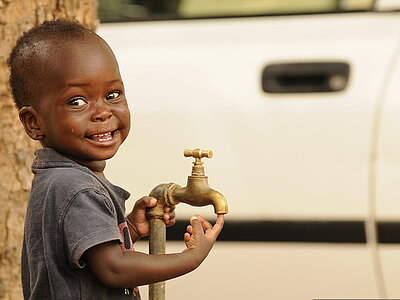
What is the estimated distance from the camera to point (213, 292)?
3.14m

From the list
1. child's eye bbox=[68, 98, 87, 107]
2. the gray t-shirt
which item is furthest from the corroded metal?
child's eye bbox=[68, 98, 87, 107]

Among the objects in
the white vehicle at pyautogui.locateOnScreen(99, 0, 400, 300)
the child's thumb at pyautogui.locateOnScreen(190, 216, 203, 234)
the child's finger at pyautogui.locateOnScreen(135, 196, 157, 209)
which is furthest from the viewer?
the white vehicle at pyautogui.locateOnScreen(99, 0, 400, 300)

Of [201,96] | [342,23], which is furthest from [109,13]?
[342,23]

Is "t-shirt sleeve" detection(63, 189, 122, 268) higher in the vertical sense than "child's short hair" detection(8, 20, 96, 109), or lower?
lower

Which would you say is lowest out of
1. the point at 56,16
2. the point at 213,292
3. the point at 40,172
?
the point at 213,292

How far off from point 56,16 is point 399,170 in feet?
3.67

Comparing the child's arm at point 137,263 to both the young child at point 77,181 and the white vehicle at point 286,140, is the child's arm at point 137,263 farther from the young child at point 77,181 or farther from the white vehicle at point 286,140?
the white vehicle at point 286,140

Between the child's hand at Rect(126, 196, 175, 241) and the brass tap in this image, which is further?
the child's hand at Rect(126, 196, 175, 241)

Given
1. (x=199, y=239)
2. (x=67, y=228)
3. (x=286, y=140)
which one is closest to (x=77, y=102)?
(x=67, y=228)

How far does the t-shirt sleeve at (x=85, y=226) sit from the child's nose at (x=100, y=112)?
14 cm

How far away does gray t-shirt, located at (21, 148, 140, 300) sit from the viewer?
5.79 ft

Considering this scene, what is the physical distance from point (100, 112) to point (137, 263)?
0.95ft

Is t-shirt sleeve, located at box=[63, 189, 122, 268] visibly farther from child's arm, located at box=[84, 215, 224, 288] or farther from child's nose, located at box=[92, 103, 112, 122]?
child's nose, located at box=[92, 103, 112, 122]

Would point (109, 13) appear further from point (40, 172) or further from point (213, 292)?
point (40, 172)
